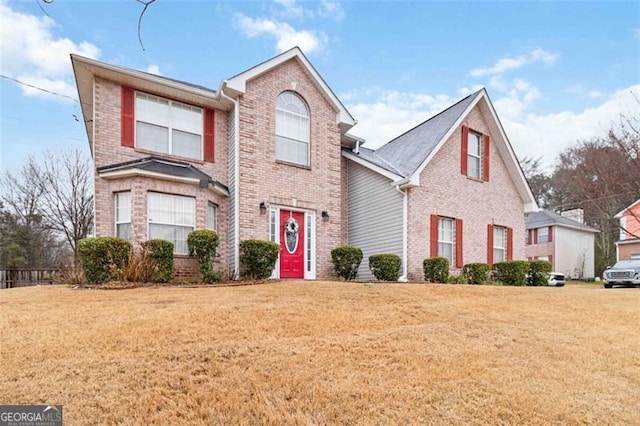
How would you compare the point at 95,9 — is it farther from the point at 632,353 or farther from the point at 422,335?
the point at 632,353

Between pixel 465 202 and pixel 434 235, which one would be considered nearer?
pixel 434 235

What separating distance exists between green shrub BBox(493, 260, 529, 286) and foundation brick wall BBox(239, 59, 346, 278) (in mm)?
6429

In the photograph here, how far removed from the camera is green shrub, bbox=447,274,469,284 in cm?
1270

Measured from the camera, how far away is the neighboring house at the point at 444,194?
42.1ft

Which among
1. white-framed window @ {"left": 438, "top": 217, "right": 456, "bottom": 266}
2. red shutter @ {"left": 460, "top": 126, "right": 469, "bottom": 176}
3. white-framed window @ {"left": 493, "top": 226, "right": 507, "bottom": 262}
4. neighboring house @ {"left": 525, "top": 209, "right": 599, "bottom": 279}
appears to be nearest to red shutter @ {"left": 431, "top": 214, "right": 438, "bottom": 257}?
white-framed window @ {"left": 438, "top": 217, "right": 456, "bottom": 266}

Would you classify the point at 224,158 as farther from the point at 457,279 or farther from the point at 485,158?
the point at 485,158

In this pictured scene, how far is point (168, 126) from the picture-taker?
11258 mm

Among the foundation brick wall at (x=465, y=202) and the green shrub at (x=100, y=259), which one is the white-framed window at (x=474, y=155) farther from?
the green shrub at (x=100, y=259)

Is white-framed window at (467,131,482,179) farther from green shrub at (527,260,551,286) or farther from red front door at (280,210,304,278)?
red front door at (280,210,304,278)

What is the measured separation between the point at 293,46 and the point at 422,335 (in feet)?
33.7

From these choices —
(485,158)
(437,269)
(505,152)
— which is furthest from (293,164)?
(505,152)

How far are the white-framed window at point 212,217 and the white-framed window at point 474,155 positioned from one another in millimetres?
9634

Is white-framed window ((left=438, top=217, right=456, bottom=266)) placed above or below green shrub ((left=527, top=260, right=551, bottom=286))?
above

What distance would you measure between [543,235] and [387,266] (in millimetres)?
21299
